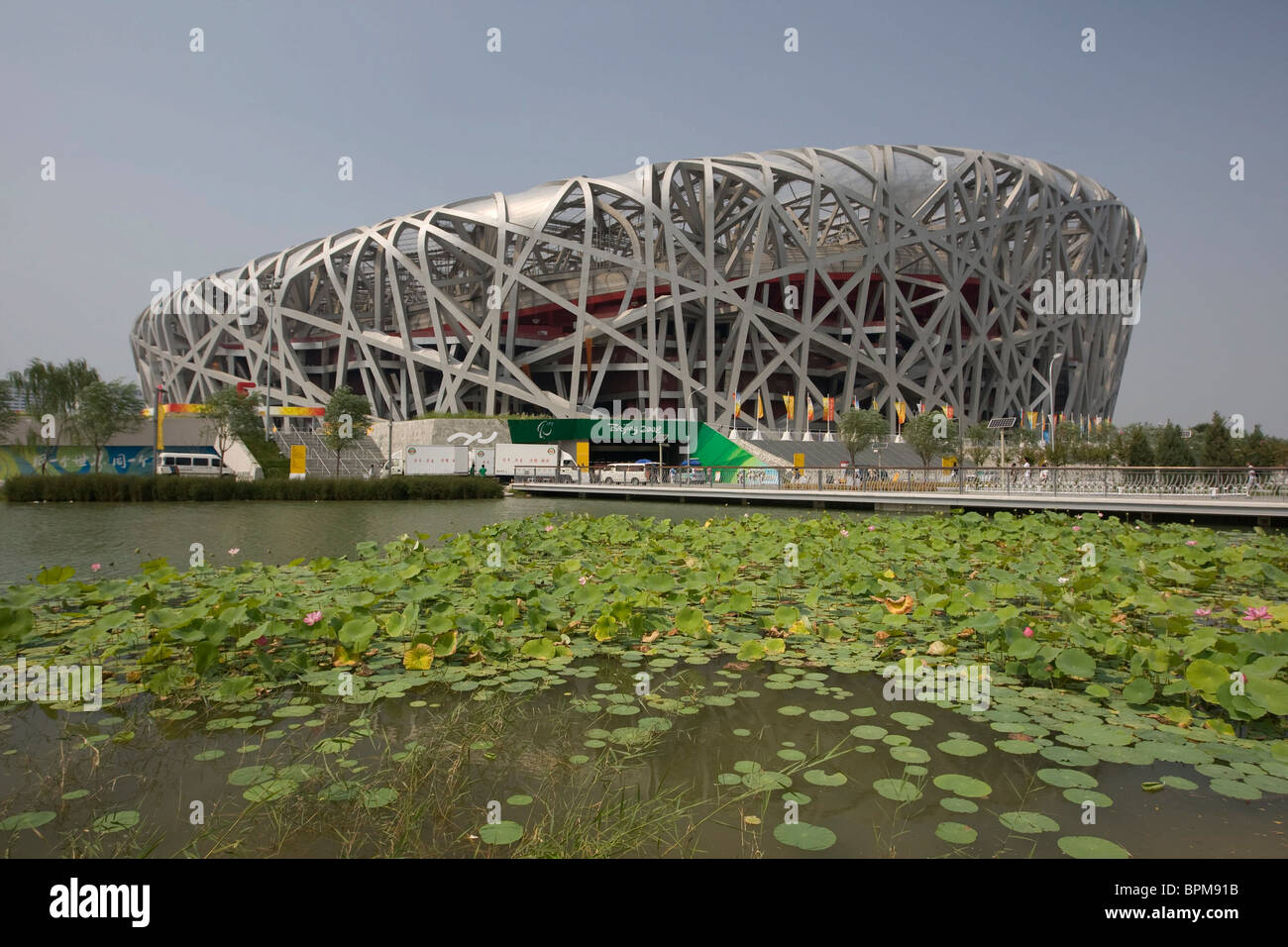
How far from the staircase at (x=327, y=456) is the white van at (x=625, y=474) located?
16.0 metres

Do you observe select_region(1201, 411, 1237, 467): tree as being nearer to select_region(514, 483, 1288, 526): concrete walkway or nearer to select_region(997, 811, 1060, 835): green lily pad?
select_region(514, 483, 1288, 526): concrete walkway

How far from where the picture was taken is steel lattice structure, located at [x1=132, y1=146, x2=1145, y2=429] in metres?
49.3

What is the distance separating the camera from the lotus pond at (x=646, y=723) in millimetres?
2777

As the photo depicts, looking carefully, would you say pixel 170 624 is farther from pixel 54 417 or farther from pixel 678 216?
pixel 678 216

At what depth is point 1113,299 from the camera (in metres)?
A: 63.5

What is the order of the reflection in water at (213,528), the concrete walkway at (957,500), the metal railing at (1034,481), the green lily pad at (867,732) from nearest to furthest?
the green lily pad at (867,732) < the reflection in water at (213,528) < the concrete walkway at (957,500) < the metal railing at (1034,481)

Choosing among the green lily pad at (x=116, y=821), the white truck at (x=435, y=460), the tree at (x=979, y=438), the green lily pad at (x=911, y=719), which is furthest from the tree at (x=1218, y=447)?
the white truck at (x=435, y=460)

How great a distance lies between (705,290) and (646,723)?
46847mm

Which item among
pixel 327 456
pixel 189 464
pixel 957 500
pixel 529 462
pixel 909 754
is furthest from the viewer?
pixel 327 456

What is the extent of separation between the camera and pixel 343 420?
4128 cm

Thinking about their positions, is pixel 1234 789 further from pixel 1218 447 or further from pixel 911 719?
pixel 1218 447

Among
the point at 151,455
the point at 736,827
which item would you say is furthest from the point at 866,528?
the point at 151,455

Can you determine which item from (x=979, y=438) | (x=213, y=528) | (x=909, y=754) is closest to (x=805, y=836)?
(x=909, y=754)

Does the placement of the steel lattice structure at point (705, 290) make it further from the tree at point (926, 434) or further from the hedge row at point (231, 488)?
the hedge row at point (231, 488)
